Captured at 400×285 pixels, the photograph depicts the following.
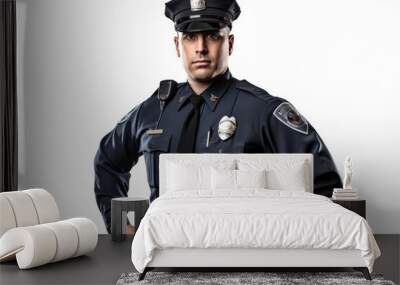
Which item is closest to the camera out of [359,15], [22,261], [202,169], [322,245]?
[322,245]

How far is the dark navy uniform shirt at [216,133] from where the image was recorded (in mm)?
5695

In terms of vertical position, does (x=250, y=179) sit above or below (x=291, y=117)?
below

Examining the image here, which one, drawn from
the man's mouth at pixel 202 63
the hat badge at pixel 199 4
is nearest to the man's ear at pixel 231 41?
the man's mouth at pixel 202 63

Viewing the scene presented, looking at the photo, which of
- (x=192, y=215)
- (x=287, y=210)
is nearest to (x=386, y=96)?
(x=287, y=210)

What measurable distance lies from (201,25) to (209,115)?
0.77 m

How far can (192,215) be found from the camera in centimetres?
398

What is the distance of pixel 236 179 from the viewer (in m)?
5.21

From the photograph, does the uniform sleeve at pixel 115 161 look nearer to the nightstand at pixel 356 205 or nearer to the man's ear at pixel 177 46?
the man's ear at pixel 177 46

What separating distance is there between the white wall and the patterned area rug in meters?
1.86

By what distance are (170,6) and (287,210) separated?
2.63m

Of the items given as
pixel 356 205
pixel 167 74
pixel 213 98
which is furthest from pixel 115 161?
pixel 356 205

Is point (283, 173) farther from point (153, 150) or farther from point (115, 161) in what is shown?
point (115, 161)

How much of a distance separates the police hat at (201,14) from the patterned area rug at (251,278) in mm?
2326

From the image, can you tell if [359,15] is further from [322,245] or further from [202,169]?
[322,245]
